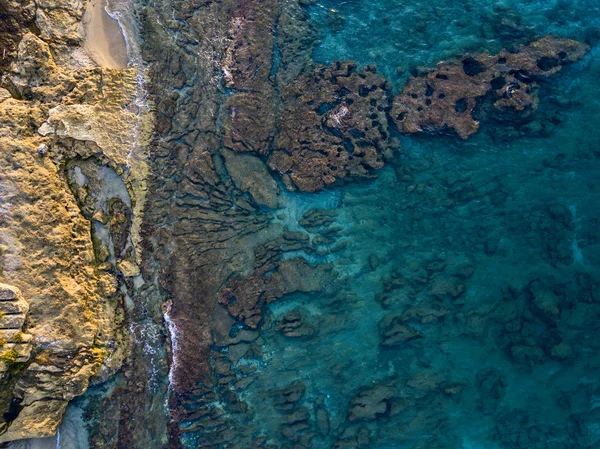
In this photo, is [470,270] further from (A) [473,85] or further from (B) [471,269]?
(A) [473,85]

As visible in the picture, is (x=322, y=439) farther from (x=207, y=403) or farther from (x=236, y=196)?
(x=236, y=196)

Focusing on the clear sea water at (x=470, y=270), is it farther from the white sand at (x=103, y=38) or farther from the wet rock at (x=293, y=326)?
the white sand at (x=103, y=38)

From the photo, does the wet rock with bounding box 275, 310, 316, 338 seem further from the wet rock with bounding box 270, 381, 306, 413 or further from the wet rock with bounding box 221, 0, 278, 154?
the wet rock with bounding box 221, 0, 278, 154

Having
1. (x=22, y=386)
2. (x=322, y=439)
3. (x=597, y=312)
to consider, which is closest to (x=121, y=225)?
(x=22, y=386)

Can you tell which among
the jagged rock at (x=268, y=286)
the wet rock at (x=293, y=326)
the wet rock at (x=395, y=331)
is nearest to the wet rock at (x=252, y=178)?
the jagged rock at (x=268, y=286)

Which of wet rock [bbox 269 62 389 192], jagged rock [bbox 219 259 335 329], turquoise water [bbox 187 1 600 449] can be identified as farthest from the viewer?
wet rock [bbox 269 62 389 192]

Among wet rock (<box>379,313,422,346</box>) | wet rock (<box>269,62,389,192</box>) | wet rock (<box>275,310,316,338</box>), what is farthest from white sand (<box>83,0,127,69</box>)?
wet rock (<box>379,313,422,346</box>)

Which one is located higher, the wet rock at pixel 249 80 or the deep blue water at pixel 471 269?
the wet rock at pixel 249 80
